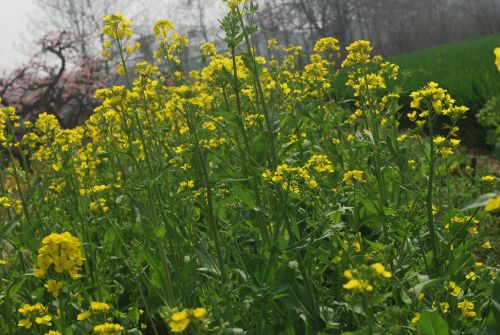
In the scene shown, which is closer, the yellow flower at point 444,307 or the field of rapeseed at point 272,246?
the yellow flower at point 444,307

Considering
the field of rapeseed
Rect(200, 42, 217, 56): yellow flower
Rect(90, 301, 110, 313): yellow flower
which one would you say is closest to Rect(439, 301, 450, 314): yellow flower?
the field of rapeseed

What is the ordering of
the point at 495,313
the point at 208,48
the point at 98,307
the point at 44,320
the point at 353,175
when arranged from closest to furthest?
1. the point at 495,313
2. the point at 98,307
3. the point at 44,320
4. the point at 353,175
5. the point at 208,48

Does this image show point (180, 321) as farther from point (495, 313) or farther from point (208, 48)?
point (208, 48)

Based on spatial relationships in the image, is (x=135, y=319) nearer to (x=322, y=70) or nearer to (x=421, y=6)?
(x=322, y=70)

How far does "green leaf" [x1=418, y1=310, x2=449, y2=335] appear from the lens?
1.81 metres

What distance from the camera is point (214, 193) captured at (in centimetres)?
294

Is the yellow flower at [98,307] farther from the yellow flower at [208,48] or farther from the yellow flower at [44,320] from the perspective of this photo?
the yellow flower at [208,48]

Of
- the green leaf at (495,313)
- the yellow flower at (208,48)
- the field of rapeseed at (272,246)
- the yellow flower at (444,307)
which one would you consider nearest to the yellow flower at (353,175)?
the field of rapeseed at (272,246)

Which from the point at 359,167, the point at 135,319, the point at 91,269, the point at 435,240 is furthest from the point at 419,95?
the point at 91,269

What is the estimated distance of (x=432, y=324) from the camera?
1.83m

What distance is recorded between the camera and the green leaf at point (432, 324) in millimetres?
1810

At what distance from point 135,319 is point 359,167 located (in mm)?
1550

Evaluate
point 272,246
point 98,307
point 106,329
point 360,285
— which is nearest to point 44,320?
point 98,307

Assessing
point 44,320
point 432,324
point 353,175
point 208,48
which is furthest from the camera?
point 208,48
